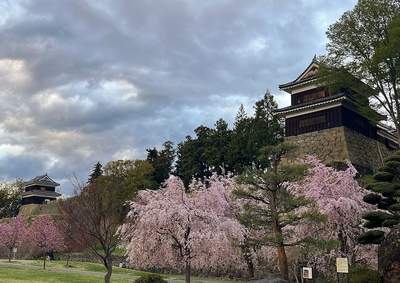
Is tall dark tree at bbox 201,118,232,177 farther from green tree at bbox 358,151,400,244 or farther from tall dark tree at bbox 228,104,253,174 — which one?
green tree at bbox 358,151,400,244

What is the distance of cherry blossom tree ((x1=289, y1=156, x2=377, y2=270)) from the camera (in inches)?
848

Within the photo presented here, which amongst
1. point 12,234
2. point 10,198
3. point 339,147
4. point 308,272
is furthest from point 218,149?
point 10,198

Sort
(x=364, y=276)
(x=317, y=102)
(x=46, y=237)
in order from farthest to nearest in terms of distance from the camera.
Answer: (x=317, y=102) → (x=46, y=237) → (x=364, y=276)

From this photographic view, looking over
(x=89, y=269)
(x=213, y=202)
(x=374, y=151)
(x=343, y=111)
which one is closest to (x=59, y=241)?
(x=89, y=269)

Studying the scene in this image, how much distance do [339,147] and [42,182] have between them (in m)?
65.7

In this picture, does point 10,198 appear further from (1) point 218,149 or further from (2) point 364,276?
(2) point 364,276

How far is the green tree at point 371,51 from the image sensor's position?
29.0 m

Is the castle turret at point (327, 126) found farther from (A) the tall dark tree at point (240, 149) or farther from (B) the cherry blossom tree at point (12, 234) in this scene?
(B) the cherry blossom tree at point (12, 234)

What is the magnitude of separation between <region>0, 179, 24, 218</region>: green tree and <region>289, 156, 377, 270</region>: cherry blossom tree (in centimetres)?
7420

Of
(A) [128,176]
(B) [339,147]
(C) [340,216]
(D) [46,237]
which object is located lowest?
(D) [46,237]

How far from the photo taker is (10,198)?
81.8 meters

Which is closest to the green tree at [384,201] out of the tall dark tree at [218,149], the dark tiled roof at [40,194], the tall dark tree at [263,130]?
the tall dark tree at [263,130]

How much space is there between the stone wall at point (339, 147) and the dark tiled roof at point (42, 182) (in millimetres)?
59596

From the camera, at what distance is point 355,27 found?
30.9 m
